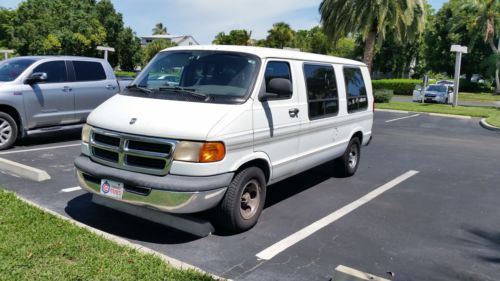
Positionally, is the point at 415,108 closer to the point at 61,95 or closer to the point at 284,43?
the point at 61,95

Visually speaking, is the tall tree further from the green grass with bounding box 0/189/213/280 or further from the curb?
the green grass with bounding box 0/189/213/280

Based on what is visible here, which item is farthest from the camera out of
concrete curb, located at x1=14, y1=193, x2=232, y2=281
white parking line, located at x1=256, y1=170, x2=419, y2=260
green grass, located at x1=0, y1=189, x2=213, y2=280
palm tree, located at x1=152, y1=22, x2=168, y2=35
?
palm tree, located at x1=152, y1=22, x2=168, y2=35

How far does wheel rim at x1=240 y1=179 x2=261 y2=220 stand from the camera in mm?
4961

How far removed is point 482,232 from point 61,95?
320 inches

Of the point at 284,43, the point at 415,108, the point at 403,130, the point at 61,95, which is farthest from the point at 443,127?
the point at 284,43

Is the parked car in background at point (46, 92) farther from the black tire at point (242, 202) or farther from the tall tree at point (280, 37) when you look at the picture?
the tall tree at point (280, 37)

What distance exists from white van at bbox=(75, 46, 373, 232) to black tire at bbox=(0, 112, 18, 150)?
450 cm

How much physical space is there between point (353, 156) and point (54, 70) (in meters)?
6.39

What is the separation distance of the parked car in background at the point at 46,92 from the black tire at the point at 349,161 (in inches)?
223

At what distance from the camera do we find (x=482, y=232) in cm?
540

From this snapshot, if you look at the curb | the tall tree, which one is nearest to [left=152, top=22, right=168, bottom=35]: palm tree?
the tall tree

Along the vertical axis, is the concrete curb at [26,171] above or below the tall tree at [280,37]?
below

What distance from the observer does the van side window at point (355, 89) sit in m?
7.21

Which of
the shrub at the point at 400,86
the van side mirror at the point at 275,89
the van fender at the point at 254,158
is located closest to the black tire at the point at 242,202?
the van fender at the point at 254,158
